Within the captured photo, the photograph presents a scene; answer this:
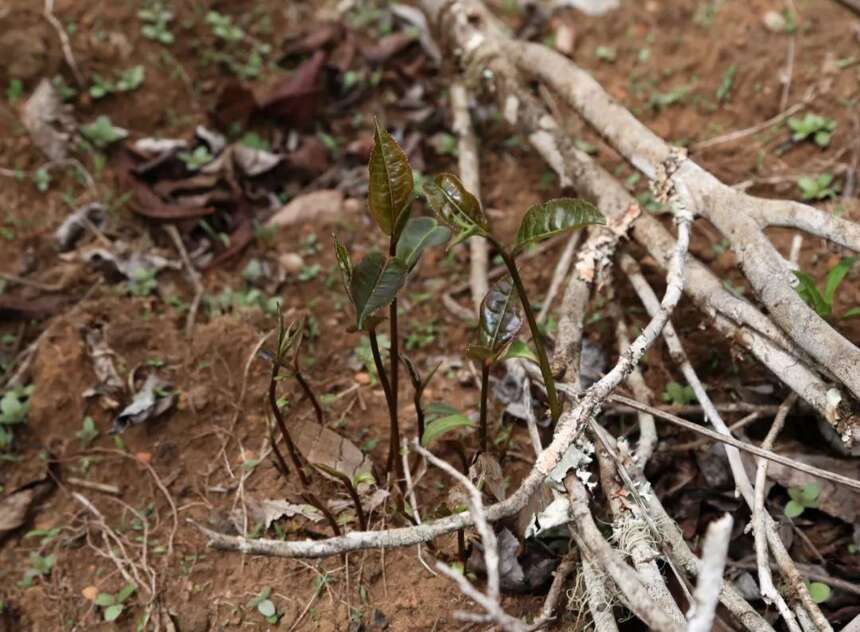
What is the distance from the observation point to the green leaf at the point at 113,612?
2139 mm

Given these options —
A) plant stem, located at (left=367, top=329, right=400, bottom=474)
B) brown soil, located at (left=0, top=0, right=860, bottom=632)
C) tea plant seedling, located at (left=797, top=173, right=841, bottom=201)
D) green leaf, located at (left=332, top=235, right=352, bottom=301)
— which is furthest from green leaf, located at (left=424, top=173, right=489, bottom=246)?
tea plant seedling, located at (left=797, top=173, right=841, bottom=201)

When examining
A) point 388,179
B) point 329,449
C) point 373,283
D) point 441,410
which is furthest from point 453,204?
point 329,449

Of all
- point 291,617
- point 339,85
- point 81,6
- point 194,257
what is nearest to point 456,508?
point 291,617

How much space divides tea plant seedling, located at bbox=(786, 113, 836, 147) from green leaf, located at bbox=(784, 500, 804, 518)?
1.54 meters

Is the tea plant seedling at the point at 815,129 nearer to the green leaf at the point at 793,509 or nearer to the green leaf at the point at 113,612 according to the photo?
the green leaf at the point at 793,509

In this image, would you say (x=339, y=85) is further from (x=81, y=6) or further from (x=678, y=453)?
(x=678, y=453)

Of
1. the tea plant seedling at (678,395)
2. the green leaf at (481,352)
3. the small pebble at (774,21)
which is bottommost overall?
the tea plant seedling at (678,395)

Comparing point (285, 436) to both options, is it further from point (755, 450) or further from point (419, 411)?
point (755, 450)

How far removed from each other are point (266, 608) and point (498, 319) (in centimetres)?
96

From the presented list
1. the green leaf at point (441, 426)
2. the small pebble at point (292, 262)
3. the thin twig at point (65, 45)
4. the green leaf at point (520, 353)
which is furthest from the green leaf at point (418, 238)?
the thin twig at point (65, 45)

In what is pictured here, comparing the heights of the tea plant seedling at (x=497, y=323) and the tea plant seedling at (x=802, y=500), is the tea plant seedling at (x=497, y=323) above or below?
above

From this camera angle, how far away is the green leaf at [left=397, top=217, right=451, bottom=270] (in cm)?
189

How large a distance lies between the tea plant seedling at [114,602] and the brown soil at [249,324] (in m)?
0.02

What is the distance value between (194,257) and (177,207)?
0.21 metres
